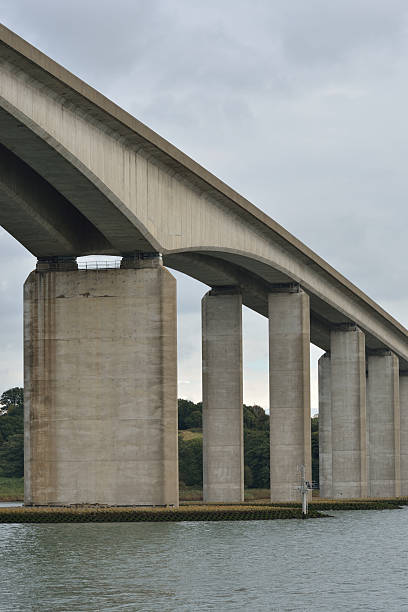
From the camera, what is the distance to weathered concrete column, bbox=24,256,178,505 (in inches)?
2148

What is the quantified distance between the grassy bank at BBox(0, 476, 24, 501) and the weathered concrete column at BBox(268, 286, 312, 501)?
4580 cm

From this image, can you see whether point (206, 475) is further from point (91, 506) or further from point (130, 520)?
point (130, 520)

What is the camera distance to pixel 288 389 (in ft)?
252

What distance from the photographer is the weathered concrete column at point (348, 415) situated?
303 feet

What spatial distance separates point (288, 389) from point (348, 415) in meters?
17.9

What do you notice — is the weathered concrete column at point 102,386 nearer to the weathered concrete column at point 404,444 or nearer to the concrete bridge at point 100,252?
the concrete bridge at point 100,252

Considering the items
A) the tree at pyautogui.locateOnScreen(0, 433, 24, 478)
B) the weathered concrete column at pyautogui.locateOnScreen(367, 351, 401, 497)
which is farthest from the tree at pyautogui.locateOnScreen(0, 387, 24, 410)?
the weathered concrete column at pyautogui.locateOnScreen(367, 351, 401, 497)

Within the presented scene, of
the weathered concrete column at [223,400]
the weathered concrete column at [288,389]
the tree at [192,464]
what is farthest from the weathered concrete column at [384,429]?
the weathered concrete column at [223,400]

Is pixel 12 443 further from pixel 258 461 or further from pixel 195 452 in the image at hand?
pixel 258 461

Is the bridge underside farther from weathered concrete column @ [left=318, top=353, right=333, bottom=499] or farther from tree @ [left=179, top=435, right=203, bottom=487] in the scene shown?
tree @ [left=179, top=435, right=203, bottom=487]

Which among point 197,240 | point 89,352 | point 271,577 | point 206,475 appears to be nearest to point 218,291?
point 206,475

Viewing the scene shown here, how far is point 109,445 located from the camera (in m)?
55.2


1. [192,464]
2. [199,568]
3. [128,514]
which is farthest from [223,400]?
[192,464]

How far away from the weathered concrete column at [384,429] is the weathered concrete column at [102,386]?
5448cm
